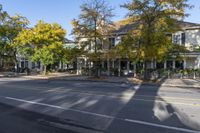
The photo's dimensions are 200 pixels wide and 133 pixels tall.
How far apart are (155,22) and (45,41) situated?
2150cm

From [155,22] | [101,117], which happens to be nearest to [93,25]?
[155,22]

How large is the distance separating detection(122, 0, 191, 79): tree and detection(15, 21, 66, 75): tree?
18.2m

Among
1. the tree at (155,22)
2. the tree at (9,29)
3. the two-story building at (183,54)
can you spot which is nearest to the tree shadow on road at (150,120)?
the tree at (155,22)

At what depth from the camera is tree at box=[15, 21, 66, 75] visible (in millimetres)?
45562

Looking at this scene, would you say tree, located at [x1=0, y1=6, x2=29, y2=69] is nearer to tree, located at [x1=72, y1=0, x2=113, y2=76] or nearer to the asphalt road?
tree, located at [x1=72, y1=0, x2=113, y2=76]

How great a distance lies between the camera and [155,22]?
30594mm

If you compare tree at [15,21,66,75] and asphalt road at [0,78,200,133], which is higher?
tree at [15,21,66,75]

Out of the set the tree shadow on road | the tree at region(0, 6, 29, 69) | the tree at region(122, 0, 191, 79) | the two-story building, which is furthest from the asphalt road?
the tree at region(0, 6, 29, 69)

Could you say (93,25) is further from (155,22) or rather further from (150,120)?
(150,120)

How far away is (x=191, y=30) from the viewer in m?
36.2

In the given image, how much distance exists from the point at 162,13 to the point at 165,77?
833cm

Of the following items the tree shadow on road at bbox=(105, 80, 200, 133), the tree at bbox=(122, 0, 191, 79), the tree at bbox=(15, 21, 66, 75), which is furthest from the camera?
the tree at bbox=(15, 21, 66, 75)

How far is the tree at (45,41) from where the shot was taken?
149 feet

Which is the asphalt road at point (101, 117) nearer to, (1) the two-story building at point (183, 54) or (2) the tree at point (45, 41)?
(1) the two-story building at point (183, 54)
